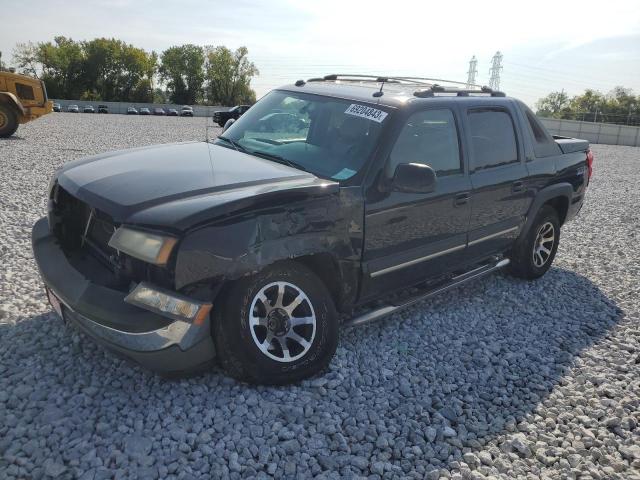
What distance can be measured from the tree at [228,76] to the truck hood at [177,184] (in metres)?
78.8

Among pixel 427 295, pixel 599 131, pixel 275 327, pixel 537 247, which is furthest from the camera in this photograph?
pixel 599 131

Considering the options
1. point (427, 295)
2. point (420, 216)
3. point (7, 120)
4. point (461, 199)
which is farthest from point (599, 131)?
point (420, 216)

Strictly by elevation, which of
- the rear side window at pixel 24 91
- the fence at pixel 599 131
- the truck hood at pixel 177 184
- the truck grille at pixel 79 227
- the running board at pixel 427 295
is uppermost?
the rear side window at pixel 24 91

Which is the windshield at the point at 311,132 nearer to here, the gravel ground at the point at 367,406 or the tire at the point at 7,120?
the gravel ground at the point at 367,406

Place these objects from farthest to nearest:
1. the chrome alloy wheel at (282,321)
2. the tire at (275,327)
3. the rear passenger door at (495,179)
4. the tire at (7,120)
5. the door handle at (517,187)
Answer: the tire at (7,120), the door handle at (517,187), the rear passenger door at (495,179), the chrome alloy wheel at (282,321), the tire at (275,327)

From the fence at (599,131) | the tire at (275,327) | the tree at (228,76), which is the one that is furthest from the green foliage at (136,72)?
the tire at (275,327)

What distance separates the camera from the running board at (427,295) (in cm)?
351

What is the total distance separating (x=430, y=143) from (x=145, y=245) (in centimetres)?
226

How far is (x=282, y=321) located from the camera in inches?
123

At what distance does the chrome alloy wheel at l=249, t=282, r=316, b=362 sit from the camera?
3010 mm

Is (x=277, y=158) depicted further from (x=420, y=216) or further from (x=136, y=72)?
(x=136, y=72)

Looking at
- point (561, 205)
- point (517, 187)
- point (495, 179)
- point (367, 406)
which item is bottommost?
point (367, 406)

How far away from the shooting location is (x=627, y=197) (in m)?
11.4

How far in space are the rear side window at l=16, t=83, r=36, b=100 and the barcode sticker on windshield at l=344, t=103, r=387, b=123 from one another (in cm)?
1487
